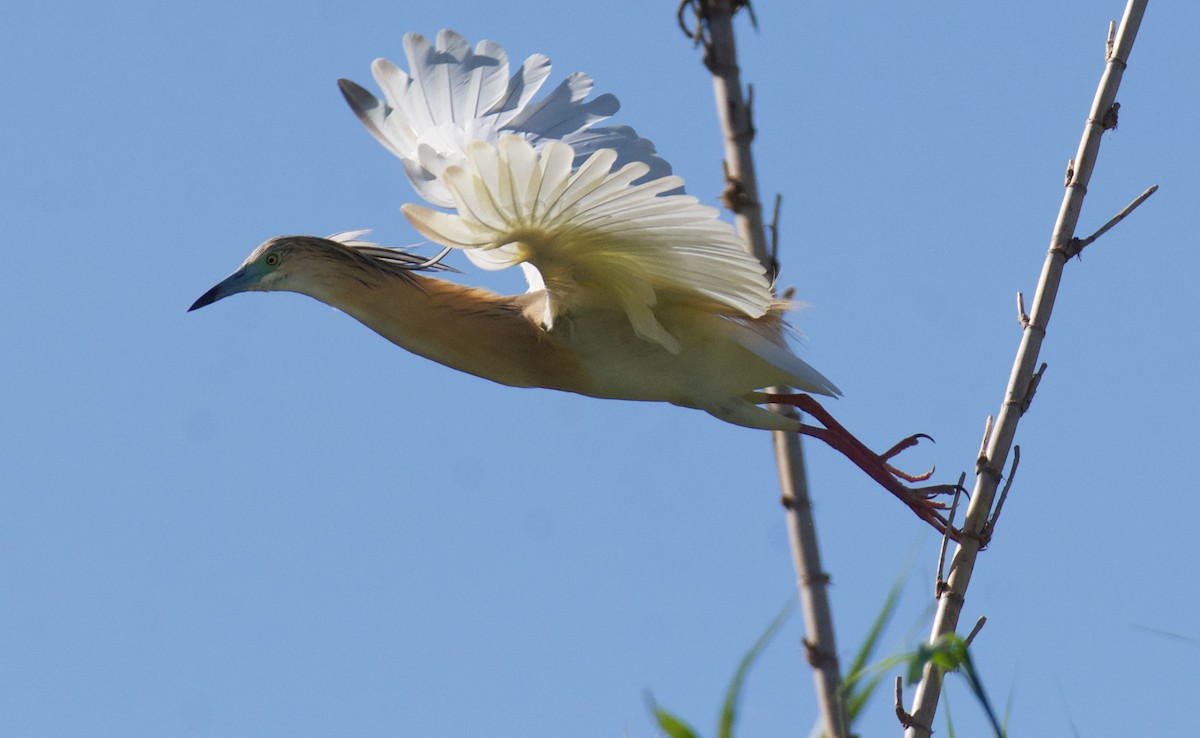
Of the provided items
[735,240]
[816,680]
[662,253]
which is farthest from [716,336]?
[816,680]

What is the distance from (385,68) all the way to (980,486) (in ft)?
5.70

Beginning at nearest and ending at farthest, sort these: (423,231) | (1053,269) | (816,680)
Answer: (816,680) → (423,231) → (1053,269)

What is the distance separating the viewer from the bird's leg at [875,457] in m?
3.63

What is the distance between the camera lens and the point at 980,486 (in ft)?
9.36

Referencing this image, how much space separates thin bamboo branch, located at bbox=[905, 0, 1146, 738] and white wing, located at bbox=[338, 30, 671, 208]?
3.37ft

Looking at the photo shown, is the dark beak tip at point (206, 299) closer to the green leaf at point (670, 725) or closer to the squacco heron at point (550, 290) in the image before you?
the squacco heron at point (550, 290)

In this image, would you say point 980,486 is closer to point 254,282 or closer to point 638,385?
point 638,385

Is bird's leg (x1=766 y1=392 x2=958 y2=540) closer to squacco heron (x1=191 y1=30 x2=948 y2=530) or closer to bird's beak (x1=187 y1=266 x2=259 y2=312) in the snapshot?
squacco heron (x1=191 y1=30 x2=948 y2=530)

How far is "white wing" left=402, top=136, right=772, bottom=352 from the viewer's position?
8.58 feet

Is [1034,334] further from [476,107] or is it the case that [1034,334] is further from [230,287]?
[230,287]

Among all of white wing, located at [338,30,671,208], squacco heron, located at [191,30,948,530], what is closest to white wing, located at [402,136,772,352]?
squacco heron, located at [191,30,948,530]

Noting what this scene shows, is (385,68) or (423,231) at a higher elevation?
(385,68)

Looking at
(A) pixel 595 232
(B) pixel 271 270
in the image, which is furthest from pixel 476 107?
(A) pixel 595 232

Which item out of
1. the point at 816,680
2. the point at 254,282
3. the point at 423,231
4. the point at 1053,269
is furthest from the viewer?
the point at 254,282
